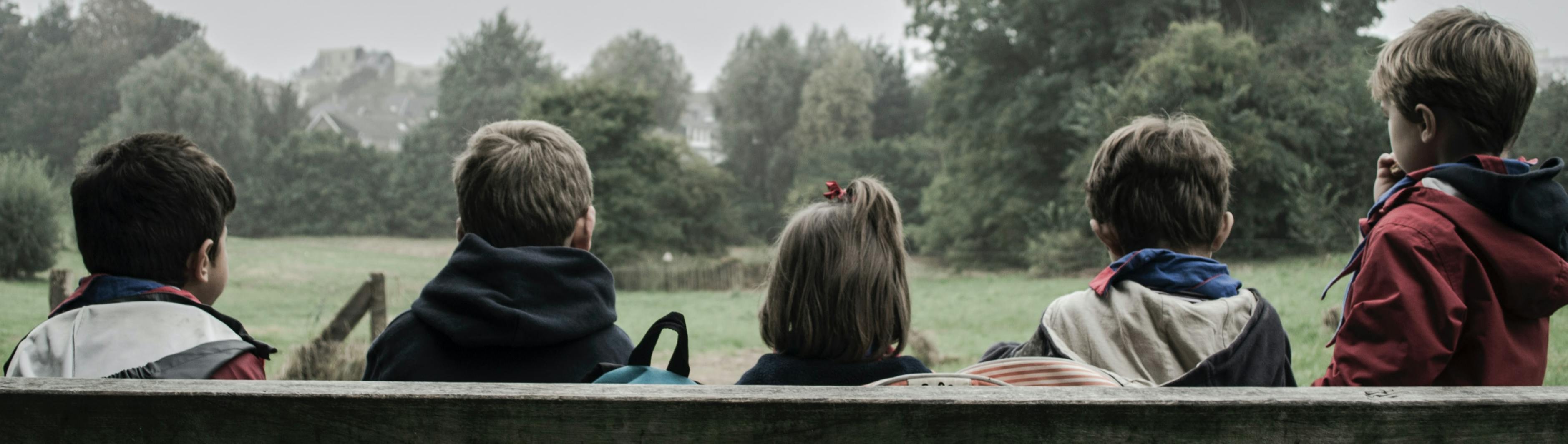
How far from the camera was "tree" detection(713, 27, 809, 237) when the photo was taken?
125ft

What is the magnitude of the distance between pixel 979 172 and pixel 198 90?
65.5ft

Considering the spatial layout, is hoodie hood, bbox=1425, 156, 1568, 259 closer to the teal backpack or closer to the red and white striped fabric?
the red and white striped fabric

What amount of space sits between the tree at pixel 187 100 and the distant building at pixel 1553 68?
337 inches

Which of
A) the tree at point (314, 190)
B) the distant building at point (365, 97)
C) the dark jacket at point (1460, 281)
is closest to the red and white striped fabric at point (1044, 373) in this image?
the dark jacket at point (1460, 281)

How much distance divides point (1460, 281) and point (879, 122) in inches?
1478

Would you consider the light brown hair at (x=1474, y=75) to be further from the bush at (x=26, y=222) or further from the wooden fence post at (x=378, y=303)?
the wooden fence post at (x=378, y=303)

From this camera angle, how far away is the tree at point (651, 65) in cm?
4216

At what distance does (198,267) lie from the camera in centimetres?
180

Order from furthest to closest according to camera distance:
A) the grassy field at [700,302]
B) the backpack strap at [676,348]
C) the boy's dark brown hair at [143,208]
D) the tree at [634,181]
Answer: the tree at [634,181]
the grassy field at [700,302]
the boy's dark brown hair at [143,208]
the backpack strap at [676,348]

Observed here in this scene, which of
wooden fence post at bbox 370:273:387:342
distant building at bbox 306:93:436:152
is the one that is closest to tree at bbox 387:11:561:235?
distant building at bbox 306:93:436:152

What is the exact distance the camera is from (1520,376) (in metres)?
1.56

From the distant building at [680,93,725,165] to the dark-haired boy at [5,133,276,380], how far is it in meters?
32.4

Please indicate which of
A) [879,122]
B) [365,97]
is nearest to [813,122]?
[879,122]

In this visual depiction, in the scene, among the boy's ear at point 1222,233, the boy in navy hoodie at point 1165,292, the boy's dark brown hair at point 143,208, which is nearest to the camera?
the boy in navy hoodie at point 1165,292
